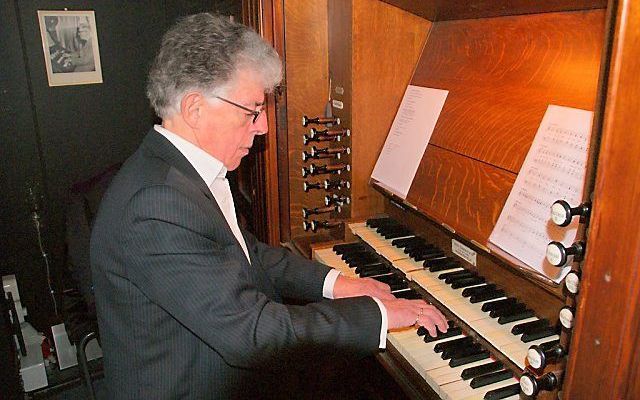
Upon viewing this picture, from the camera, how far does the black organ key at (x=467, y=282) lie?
5.17 ft

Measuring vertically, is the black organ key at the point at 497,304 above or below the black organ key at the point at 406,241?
below

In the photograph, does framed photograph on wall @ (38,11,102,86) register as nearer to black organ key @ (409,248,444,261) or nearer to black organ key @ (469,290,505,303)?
black organ key @ (409,248,444,261)

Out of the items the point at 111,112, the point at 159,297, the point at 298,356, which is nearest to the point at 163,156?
the point at 159,297

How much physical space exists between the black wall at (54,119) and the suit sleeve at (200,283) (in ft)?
5.68

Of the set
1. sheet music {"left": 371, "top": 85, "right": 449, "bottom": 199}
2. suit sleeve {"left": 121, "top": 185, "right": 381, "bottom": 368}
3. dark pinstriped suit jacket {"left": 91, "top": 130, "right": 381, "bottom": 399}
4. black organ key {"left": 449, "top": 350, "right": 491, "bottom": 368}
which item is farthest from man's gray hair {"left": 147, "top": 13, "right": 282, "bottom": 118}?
black organ key {"left": 449, "top": 350, "right": 491, "bottom": 368}

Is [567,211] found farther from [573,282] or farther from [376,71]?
[376,71]

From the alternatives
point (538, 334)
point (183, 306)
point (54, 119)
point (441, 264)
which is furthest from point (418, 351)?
point (54, 119)

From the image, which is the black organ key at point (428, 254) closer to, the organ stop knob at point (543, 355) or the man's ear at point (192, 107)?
the organ stop knob at point (543, 355)

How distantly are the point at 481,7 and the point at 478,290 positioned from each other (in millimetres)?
877

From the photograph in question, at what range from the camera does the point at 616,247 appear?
2.41 feet

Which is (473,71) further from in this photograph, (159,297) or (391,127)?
(159,297)

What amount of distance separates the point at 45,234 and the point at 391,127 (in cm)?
208

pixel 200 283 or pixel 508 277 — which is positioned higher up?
pixel 200 283

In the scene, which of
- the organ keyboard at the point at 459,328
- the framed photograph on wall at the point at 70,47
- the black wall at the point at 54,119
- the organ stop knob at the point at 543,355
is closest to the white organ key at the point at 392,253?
the organ keyboard at the point at 459,328
